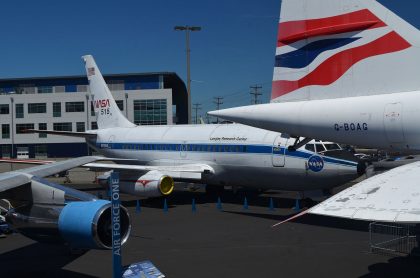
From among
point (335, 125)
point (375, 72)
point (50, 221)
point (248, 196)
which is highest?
point (375, 72)

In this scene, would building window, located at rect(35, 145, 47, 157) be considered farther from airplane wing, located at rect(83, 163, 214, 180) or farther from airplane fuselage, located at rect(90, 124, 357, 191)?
airplane wing, located at rect(83, 163, 214, 180)

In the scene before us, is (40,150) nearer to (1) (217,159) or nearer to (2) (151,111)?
(2) (151,111)

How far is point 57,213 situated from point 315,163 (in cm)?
1202

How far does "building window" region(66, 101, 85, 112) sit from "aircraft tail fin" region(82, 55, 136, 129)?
34844 millimetres

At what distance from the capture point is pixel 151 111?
6206 centimetres

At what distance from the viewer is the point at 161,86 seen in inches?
2761

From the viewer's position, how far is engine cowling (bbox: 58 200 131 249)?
6835mm

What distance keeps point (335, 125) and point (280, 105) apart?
153 centimetres

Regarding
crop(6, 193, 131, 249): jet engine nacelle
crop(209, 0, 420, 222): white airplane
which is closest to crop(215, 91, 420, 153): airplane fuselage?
crop(209, 0, 420, 222): white airplane

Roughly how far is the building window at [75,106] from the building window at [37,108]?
3.25 meters

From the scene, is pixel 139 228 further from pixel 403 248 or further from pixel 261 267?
pixel 403 248

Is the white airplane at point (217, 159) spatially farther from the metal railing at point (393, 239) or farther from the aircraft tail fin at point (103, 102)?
the metal railing at point (393, 239)

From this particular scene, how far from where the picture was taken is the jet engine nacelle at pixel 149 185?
20312mm

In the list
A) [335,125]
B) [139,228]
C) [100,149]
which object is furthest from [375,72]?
[100,149]
